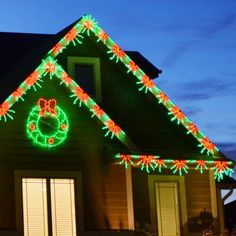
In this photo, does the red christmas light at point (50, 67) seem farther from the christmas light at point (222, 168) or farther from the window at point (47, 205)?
the christmas light at point (222, 168)

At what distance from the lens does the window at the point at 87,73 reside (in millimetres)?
25891

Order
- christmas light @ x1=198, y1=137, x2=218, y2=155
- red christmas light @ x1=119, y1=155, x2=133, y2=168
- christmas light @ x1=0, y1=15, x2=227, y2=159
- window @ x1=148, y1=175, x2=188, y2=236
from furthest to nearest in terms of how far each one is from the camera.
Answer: christmas light @ x1=198, y1=137, x2=218, y2=155
christmas light @ x1=0, y1=15, x2=227, y2=159
window @ x1=148, y1=175, x2=188, y2=236
red christmas light @ x1=119, y1=155, x2=133, y2=168

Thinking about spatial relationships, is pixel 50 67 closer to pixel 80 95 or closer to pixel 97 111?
pixel 80 95

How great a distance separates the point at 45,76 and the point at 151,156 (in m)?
3.67

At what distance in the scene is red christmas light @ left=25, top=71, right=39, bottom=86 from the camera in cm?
2291

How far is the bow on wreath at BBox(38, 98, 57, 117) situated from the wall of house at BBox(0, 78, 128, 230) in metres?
0.15

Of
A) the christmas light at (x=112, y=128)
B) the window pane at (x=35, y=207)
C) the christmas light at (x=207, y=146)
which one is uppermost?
the christmas light at (x=112, y=128)

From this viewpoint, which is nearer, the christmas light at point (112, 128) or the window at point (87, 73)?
the christmas light at point (112, 128)

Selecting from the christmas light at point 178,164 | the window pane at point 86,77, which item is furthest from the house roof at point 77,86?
the window pane at point 86,77

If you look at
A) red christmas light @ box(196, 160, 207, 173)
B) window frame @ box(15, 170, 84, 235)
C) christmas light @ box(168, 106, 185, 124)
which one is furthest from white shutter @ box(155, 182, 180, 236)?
window frame @ box(15, 170, 84, 235)

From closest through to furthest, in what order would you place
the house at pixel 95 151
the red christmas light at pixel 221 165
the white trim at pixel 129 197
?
the house at pixel 95 151 → the white trim at pixel 129 197 → the red christmas light at pixel 221 165

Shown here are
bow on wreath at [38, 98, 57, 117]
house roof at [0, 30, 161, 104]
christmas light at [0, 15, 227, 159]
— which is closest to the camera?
bow on wreath at [38, 98, 57, 117]

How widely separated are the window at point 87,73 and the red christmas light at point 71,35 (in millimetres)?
607

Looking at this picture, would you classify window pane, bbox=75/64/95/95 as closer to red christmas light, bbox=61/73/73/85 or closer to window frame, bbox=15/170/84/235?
red christmas light, bbox=61/73/73/85
